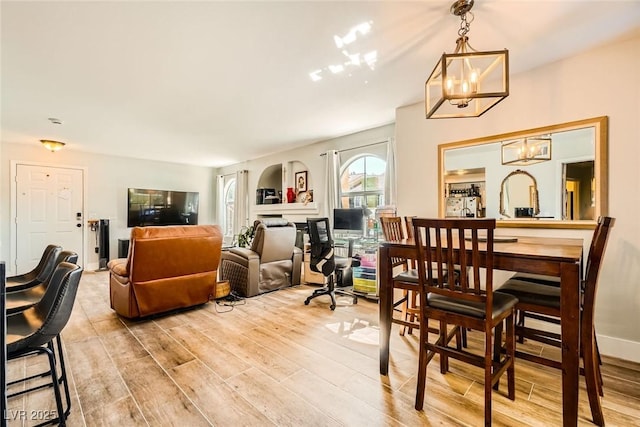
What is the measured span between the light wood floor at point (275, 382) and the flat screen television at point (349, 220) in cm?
163

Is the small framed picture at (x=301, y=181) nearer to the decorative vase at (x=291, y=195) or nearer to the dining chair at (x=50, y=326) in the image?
the decorative vase at (x=291, y=195)

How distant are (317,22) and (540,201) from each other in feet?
7.95

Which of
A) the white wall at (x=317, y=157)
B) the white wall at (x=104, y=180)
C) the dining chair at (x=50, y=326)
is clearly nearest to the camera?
the dining chair at (x=50, y=326)

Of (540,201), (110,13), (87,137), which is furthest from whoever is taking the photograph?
(87,137)

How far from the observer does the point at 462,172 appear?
2961 millimetres

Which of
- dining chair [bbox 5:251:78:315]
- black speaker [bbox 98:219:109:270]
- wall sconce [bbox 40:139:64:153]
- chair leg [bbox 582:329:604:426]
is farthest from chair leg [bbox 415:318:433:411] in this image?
black speaker [bbox 98:219:109:270]

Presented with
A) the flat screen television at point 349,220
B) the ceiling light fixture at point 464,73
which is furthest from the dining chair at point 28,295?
the flat screen television at point 349,220

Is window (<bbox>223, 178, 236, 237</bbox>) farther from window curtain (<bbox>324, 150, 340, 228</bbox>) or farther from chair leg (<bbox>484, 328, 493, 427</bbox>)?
chair leg (<bbox>484, 328, 493, 427</bbox>)

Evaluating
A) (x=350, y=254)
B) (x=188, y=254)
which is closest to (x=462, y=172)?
(x=350, y=254)

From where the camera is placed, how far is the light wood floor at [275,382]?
1.52 m

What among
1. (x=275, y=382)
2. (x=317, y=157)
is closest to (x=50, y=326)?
(x=275, y=382)

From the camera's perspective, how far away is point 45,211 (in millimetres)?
5277

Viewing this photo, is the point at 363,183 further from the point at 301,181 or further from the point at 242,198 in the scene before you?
the point at 242,198

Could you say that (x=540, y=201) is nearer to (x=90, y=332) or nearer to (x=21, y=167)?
(x=90, y=332)
